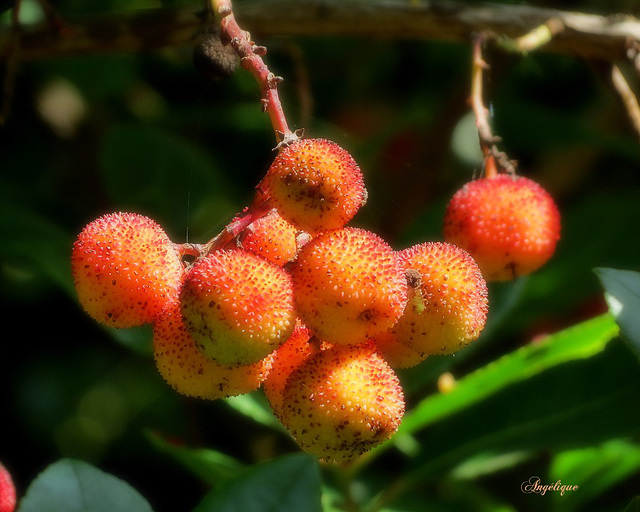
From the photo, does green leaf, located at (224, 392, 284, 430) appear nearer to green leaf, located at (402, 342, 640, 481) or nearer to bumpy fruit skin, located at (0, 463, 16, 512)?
green leaf, located at (402, 342, 640, 481)

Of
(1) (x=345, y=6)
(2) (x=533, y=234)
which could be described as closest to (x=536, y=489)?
(2) (x=533, y=234)

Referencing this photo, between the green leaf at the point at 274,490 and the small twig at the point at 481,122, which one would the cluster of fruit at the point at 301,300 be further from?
the small twig at the point at 481,122

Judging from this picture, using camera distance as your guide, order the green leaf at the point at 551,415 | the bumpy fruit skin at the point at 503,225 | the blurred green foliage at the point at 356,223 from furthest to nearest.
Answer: the blurred green foliage at the point at 356,223
the green leaf at the point at 551,415
the bumpy fruit skin at the point at 503,225

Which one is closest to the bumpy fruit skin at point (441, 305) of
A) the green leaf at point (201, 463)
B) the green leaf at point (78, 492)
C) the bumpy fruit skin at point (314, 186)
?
the bumpy fruit skin at point (314, 186)

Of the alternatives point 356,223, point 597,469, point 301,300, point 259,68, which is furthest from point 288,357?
point 356,223

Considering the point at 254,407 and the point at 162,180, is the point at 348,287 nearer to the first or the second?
the point at 254,407

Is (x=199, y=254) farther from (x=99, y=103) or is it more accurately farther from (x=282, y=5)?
(x=99, y=103)
